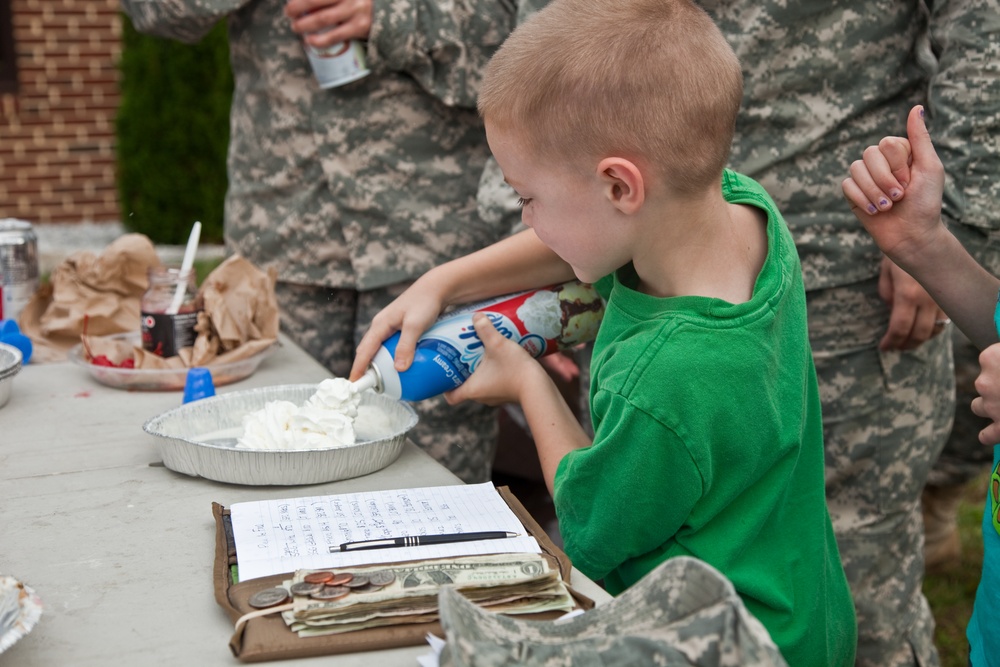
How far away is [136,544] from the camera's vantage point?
1403 millimetres

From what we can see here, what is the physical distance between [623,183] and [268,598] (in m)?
0.65

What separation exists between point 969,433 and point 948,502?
0.87ft

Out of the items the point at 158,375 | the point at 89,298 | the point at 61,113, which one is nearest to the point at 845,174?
the point at 158,375

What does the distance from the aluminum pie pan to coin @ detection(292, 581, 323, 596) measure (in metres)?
0.37

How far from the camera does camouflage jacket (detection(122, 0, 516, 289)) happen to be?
265 centimetres

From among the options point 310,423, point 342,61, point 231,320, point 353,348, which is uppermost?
point 342,61

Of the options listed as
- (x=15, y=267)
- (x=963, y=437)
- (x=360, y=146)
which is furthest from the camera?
(x=963, y=437)

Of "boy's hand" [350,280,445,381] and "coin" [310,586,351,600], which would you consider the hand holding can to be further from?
"coin" [310,586,351,600]

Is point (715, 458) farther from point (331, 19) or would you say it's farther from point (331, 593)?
point (331, 19)

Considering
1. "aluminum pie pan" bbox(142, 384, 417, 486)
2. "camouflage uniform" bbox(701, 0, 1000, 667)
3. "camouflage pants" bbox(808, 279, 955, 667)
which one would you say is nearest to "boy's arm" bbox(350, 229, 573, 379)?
"aluminum pie pan" bbox(142, 384, 417, 486)

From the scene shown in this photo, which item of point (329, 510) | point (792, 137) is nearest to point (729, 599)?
point (329, 510)

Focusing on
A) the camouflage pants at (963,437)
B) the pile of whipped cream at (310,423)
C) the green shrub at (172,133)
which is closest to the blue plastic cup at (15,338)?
the pile of whipped cream at (310,423)

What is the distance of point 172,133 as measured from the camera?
680 centimetres

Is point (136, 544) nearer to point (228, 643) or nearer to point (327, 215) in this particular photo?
point (228, 643)
